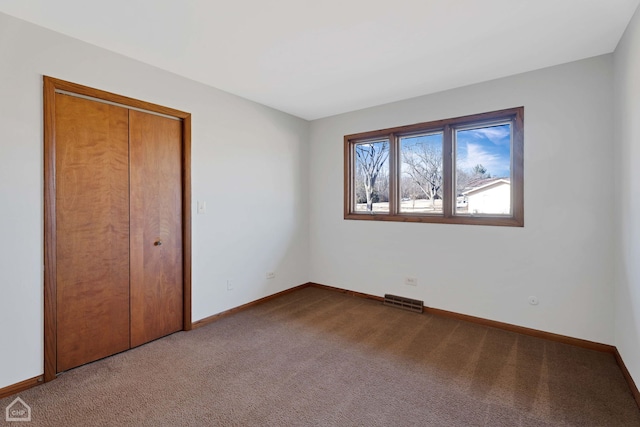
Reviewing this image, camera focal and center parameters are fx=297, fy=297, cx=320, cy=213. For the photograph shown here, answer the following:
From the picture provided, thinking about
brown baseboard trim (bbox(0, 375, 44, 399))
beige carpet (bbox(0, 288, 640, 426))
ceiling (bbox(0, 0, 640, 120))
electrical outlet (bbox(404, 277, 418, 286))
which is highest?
ceiling (bbox(0, 0, 640, 120))

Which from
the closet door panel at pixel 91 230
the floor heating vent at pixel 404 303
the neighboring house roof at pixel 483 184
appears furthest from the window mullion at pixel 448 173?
the closet door panel at pixel 91 230

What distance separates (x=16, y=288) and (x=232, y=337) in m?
1.67

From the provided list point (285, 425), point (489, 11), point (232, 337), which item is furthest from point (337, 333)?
point (489, 11)

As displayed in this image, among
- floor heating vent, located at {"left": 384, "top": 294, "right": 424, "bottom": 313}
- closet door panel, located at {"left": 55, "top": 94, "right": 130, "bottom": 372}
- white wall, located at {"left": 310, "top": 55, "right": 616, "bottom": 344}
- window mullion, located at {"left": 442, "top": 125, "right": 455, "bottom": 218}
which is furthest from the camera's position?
floor heating vent, located at {"left": 384, "top": 294, "right": 424, "bottom": 313}

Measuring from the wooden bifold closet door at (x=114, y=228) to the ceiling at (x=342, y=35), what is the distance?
0.61 meters

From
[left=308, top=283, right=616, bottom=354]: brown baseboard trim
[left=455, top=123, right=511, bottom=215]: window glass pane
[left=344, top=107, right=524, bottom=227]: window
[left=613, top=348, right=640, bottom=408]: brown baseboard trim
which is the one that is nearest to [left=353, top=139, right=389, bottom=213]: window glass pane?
[left=344, top=107, right=524, bottom=227]: window

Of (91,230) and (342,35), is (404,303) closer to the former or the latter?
(342,35)

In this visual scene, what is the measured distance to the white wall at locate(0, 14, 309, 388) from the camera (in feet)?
6.70

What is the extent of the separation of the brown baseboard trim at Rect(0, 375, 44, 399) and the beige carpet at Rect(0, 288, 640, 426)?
0.19ft

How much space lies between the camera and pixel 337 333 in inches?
119

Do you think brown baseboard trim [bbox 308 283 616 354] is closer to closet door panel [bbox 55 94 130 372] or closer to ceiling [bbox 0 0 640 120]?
ceiling [bbox 0 0 640 120]

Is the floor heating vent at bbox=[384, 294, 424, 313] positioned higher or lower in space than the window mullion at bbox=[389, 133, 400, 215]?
lower

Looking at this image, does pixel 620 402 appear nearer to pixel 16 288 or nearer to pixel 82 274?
pixel 82 274

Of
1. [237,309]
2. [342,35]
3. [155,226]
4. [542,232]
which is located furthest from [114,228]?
[542,232]
